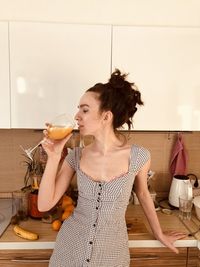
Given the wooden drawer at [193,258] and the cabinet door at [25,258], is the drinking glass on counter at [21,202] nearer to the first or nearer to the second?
the cabinet door at [25,258]

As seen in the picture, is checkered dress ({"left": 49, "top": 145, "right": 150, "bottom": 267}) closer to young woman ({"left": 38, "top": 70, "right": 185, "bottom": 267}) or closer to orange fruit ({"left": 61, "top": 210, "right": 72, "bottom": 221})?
young woman ({"left": 38, "top": 70, "right": 185, "bottom": 267})

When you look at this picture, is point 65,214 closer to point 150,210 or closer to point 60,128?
point 150,210

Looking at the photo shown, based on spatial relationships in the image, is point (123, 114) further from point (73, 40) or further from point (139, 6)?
point (139, 6)

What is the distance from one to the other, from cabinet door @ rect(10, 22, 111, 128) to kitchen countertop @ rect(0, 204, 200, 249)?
0.55 meters

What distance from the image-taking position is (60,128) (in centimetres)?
132

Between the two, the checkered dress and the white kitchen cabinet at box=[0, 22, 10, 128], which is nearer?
the checkered dress

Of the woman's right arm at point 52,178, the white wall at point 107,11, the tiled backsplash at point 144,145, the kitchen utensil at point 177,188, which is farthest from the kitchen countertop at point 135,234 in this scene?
the white wall at point 107,11

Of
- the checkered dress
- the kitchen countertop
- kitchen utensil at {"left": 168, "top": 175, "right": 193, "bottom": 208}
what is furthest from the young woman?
kitchen utensil at {"left": 168, "top": 175, "right": 193, "bottom": 208}

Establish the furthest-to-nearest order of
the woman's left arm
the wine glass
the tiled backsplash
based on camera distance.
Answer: the tiled backsplash
the woman's left arm
the wine glass

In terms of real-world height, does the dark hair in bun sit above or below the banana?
above

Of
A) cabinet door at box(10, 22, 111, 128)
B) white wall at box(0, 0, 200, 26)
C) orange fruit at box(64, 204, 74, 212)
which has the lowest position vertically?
orange fruit at box(64, 204, 74, 212)

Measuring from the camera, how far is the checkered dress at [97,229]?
140cm

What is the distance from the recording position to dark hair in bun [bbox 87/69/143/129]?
1.42m

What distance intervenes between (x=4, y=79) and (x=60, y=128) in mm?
512
